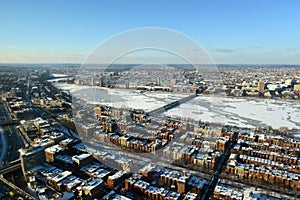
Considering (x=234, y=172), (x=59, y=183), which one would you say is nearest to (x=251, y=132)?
(x=234, y=172)

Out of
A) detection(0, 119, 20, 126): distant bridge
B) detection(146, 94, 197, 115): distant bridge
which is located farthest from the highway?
detection(146, 94, 197, 115): distant bridge

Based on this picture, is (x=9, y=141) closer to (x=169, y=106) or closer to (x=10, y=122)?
(x=10, y=122)

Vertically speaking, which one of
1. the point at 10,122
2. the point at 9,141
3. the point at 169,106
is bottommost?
the point at 9,141

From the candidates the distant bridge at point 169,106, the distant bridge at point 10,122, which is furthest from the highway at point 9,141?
the distant bridge at point 169,106

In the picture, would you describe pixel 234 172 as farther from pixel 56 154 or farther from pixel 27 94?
pixel 27 94

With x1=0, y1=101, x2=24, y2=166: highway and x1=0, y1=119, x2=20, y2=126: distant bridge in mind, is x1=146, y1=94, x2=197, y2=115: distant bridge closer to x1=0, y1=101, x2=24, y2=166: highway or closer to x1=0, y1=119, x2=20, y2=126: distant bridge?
x1=0, y1=101, x2=24, y2=166: highway

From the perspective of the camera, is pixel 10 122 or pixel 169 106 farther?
pixel 169 106

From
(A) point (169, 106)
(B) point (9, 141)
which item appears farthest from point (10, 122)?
(A) point (169, 106)

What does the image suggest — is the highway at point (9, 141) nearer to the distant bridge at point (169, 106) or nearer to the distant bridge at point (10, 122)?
the distant bridge at point (10, 122)

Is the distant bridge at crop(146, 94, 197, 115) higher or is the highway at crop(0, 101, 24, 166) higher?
the distant bridge at crop(146, 94, 197, 115)

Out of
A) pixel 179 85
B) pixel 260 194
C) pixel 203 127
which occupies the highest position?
pixel 179 85

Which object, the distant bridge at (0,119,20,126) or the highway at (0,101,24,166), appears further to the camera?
the distant bridge at (0,119,20,126)
